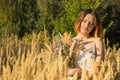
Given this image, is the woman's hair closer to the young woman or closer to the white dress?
the young woman

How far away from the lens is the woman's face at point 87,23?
373 cm

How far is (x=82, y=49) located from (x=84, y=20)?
255 millimetres

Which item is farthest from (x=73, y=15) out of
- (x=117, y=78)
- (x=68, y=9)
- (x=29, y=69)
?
(x=29, y=69)

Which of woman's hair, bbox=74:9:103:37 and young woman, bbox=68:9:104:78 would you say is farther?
woman's hair, bbox=74:9:103:37

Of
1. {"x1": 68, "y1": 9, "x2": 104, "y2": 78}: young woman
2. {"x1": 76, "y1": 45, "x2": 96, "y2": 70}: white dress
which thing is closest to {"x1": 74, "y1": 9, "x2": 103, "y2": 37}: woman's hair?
{"x1": 68, "y1": 9, "x2": 104, "y2": 78}: young woman

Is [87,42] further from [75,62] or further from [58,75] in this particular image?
[58,75]

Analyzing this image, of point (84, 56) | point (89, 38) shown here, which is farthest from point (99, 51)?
point (89, 38)

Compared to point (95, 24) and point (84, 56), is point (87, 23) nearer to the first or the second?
point (95, 24)

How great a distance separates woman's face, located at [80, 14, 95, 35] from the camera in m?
3.73

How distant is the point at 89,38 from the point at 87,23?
15cm

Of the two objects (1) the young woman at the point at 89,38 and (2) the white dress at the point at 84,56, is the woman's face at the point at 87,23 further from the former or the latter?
(2) the white dress at the point at 84,56

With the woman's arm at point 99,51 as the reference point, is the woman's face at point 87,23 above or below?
above

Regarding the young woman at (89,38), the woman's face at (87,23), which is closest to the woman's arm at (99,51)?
the young woman at (89,38)

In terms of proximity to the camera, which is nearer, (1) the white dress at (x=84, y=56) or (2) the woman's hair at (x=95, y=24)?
(1) the white dress at (x=84, y=56)
